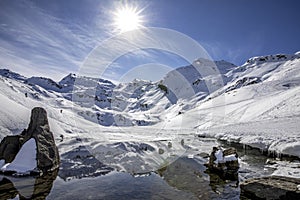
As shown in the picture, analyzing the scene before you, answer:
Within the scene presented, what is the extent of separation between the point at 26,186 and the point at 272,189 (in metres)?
18.1

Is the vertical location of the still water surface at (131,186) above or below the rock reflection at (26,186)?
above

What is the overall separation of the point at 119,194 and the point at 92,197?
6.70 ft

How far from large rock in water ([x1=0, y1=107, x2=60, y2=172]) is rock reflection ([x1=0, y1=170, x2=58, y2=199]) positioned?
2.15m

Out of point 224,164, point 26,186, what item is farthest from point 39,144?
point 224,164

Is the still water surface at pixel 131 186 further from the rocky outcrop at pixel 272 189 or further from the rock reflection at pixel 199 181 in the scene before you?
the rocky outcrop at pixel 272 189

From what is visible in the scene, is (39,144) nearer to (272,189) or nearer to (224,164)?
(224,164)

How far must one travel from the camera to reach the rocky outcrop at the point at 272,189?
14.2 m

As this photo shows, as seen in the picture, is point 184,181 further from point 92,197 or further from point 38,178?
point 38,178

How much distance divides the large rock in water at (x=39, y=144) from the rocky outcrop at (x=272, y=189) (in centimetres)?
1819

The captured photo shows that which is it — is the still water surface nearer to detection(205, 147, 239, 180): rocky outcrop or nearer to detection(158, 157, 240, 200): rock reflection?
detection(158, 157, 240, 200): rock reflection

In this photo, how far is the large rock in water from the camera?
22.2m

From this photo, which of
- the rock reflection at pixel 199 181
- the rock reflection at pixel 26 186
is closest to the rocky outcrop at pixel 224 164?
the rock reflection at pixel 199 181

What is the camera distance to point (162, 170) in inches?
965

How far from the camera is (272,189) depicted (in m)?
15.0
